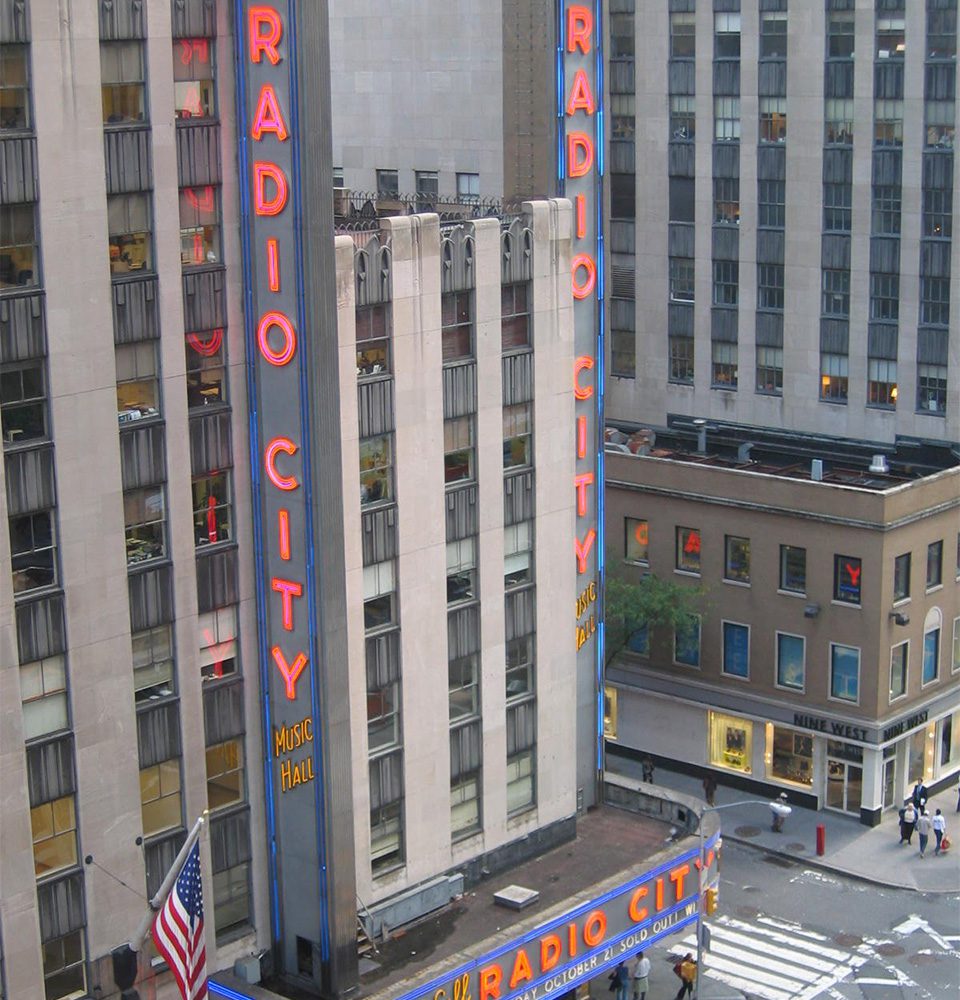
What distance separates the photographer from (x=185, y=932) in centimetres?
4200

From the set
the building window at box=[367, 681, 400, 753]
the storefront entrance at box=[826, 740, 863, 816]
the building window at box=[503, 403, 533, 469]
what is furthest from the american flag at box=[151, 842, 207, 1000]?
the storefront entrance at box=[826, 740, 863, 816]

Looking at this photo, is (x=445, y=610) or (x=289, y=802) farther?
(x=445, y=610)

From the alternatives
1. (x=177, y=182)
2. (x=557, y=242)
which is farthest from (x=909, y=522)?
(x=177, y=182)

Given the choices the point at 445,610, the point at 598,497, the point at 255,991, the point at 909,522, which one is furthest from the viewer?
the point at 909,522

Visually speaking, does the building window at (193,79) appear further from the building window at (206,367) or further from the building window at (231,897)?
the building window at (231,897)

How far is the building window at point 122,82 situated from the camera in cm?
4394

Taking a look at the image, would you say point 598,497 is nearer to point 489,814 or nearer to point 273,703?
point 489,814

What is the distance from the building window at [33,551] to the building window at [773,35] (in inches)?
2046

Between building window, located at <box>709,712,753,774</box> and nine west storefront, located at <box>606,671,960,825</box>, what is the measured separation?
0.14ft

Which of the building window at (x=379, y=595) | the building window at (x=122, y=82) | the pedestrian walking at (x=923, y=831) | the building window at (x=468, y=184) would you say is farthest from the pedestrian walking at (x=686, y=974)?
the building window at (x=122, y=82)

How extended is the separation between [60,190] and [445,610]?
17380mm

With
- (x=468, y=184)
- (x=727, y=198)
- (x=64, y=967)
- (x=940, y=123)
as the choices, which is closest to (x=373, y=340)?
(x=64, y=967)

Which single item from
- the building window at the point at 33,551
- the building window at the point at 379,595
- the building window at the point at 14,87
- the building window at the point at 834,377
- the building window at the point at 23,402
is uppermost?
the building window at the point at 14,87

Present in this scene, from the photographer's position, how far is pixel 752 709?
260ft
